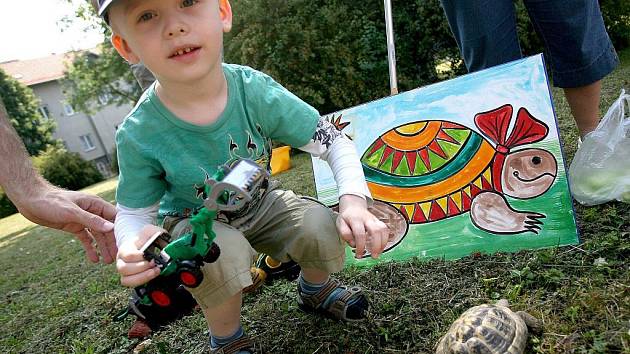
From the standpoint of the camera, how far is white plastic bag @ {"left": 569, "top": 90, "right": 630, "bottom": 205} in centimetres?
197

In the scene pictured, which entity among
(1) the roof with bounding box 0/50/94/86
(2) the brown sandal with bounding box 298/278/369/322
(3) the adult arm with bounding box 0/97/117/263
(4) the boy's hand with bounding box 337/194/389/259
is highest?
(1) the roof with bounding box 0/50/94/86

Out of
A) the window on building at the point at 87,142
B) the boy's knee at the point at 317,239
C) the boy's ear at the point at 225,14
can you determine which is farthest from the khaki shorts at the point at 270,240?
the window on building at the point at 87,142

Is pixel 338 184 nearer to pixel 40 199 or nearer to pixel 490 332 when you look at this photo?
pixel 490 332

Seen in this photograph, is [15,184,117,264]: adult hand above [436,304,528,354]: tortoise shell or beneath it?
above

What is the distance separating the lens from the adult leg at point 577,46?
6.77 feet

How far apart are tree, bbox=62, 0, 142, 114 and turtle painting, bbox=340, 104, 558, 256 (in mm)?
15194

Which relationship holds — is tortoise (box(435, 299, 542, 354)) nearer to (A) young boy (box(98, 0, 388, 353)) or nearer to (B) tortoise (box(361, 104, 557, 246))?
(A) young boy (box(98, 0, 388, 353))

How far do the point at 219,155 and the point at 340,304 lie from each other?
0.70 metres

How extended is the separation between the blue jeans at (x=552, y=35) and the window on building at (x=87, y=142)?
34.0 metres

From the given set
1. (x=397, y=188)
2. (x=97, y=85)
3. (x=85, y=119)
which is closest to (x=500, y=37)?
(x=397, y=188)

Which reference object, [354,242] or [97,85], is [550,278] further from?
[97,85]

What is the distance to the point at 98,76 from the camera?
1877cm

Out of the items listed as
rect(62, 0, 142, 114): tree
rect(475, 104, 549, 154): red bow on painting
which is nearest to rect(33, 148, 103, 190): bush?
rect(62, 0, 142, 114): tree

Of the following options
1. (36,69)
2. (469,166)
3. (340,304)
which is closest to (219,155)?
(340,304)
